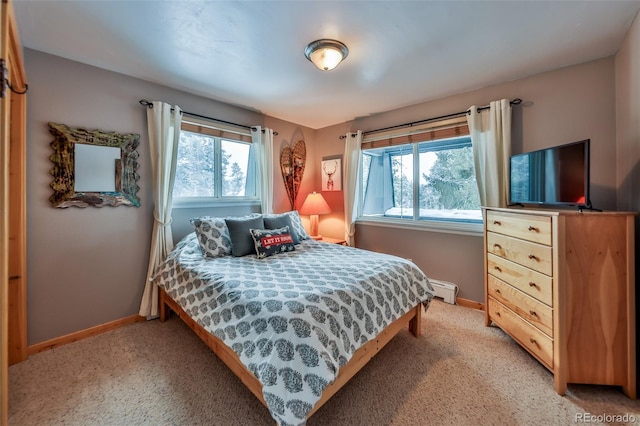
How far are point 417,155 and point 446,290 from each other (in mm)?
1675

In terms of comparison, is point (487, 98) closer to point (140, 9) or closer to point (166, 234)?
point (140, 9)

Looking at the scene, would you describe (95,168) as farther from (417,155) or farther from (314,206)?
(417,155)

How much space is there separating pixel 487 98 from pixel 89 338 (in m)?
4.45

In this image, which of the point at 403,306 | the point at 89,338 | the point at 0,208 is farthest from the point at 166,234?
the point at 403,306

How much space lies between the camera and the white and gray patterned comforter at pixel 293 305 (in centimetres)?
120

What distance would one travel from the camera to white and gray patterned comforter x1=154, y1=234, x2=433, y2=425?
1.20m

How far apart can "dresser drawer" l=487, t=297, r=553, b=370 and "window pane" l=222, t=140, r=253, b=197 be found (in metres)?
3.06

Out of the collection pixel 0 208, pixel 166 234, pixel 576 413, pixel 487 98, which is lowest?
pixel 576 413

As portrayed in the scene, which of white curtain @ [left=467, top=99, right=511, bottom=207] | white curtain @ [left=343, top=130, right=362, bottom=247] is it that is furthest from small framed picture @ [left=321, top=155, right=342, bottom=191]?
white curtain @ [left=467, top=99, right=511, bottom=207]

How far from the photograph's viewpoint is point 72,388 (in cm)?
168

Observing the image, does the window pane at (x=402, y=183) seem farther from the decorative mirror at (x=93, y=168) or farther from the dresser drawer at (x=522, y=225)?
the decorative mirror at (x=93, y=168)

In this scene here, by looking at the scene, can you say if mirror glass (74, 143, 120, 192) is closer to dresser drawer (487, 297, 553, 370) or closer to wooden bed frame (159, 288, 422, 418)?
wooden bed frame (159, 288, 422, 418)

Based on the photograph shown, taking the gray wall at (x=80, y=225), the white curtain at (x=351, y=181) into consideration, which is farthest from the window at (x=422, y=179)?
the gray wall at (x=80, y=225)

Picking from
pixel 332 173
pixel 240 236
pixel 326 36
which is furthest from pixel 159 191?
pixel 332 173
